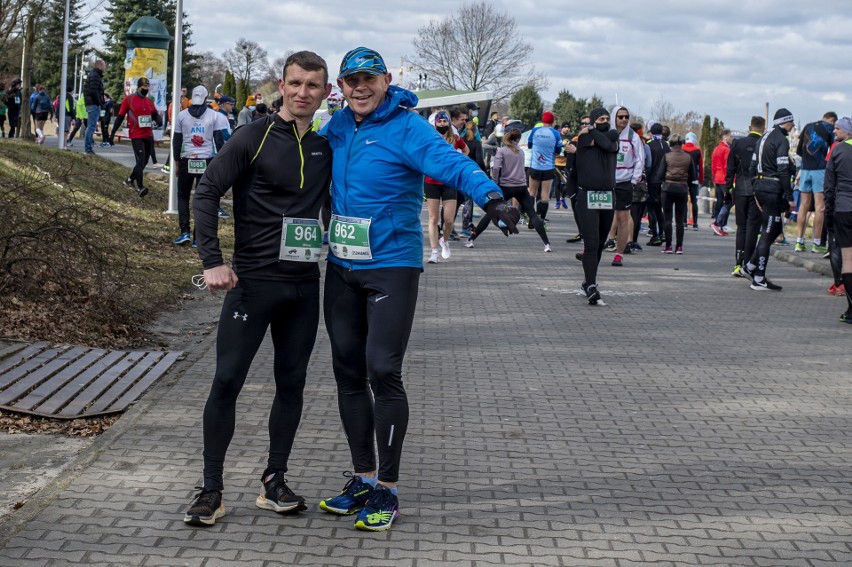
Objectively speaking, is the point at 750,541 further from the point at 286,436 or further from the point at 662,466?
the point at 286,436

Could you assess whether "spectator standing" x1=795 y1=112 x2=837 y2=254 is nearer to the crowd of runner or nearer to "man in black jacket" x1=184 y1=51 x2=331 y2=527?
the crowd of runner

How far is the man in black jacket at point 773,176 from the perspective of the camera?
14.4m

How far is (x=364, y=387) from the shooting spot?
5262mm

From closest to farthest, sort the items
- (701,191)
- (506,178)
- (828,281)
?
(828,281) < (506,178) < (701,191)

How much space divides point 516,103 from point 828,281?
66.1 m

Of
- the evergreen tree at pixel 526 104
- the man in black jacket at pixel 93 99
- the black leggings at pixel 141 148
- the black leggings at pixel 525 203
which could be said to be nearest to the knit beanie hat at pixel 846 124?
the black leggings at pixel 525 203

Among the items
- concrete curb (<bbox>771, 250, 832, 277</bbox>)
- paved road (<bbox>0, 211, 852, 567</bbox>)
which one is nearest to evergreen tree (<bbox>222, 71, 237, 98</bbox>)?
concrete curb (<bbox>771, 250, 832, 277</bbox>)

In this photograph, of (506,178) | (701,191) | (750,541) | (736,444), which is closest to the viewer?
(750,541)

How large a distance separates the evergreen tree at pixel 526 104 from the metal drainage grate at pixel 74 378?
73290 mm

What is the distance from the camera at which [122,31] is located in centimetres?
7056

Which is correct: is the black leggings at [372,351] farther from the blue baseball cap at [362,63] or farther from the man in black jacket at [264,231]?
the blue baseball cap at [362,63]

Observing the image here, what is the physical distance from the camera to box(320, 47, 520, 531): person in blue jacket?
5035 millimetres

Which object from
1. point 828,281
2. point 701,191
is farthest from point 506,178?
point 701,191

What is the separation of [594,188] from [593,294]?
115 centimetres
